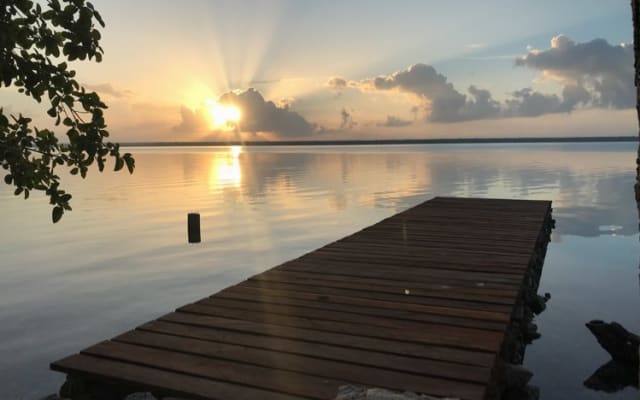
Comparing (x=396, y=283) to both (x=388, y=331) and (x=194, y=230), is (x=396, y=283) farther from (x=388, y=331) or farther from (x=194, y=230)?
(x=194, y=230)

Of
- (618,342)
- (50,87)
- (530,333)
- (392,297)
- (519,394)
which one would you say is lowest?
(530,333)

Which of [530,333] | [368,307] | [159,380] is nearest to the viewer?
[159,380]

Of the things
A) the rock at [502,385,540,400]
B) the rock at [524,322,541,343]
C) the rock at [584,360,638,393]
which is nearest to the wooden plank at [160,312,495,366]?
the rock at [502,385,540,400]

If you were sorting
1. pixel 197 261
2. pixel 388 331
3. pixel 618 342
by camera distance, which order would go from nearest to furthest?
pixel 388 331
pixel 618 342
pixel 197 261

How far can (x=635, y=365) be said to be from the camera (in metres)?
7.62

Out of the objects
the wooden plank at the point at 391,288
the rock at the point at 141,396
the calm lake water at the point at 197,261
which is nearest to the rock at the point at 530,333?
the calm lake water at the point at 197,261

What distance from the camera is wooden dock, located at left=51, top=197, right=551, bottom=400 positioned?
4.44 m

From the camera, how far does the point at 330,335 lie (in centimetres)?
546

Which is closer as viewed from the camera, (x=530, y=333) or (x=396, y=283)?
(x=396, y=283)

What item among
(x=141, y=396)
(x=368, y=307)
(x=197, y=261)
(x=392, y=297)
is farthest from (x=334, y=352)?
(x=197, y=261)

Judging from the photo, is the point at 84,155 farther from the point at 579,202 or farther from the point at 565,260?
the point at 579,202

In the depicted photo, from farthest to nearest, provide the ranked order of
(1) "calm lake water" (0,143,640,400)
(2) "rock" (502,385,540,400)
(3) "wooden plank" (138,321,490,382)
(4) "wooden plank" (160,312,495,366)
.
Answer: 1. (1) "calm lake water" (0,143,640,400)
2. (2) "rock" (502,385,540,400)
3. (4) "wooden plank" (160,312,495,366)
4. (3) "wooden plank" (138,321,490,382)

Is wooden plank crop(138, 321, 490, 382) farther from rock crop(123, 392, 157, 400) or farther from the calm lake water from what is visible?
the calm lake water

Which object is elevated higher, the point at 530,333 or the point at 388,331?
the point at 388,331
